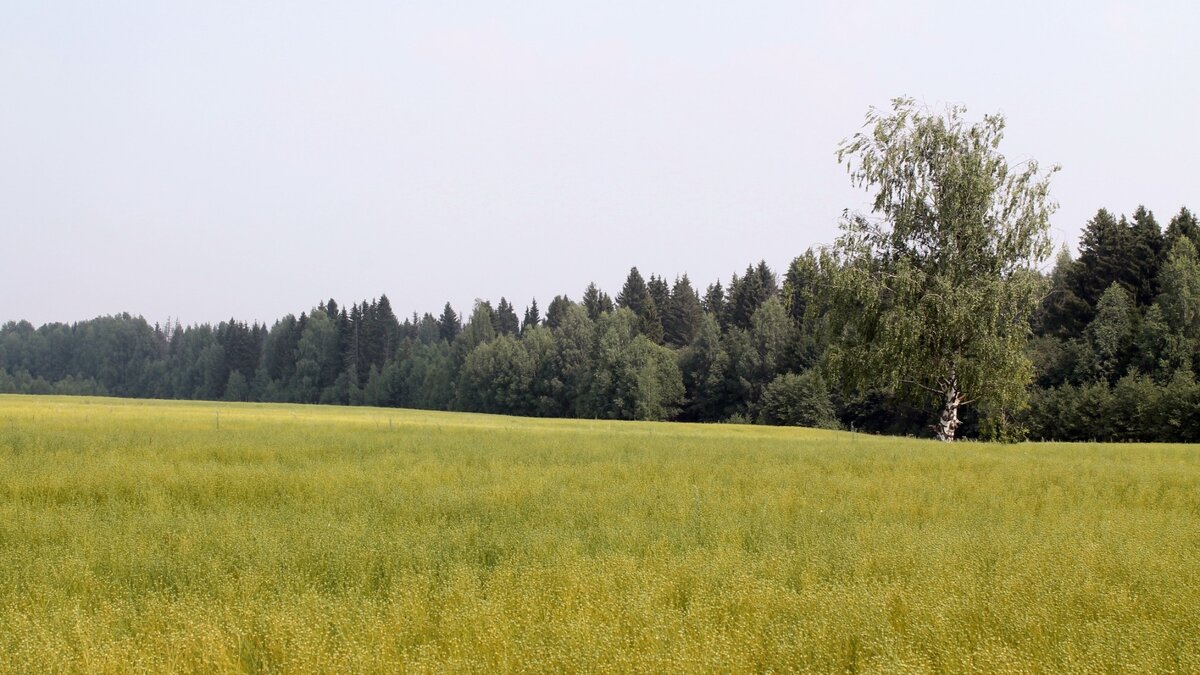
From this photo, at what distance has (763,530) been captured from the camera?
11.6 metres

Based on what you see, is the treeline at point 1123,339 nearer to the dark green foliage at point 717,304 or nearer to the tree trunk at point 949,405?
the tree trunk at point 949,405

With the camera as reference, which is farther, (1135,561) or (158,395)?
(158,395)

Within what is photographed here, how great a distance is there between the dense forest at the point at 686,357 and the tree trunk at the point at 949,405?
1687mm

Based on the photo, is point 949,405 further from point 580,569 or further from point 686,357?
point 686,357

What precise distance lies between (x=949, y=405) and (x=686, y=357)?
5932 cm

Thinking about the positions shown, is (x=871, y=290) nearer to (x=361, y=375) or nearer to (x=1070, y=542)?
(x=1070, y=542)

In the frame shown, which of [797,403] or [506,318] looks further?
[506,318]

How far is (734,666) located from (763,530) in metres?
5.40

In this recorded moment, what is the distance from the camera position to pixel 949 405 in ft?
116

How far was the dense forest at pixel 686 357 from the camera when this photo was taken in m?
52.3

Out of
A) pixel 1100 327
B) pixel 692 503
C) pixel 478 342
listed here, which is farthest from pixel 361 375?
pixel 692 503

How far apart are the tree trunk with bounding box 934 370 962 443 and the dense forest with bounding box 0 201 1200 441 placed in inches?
66.4

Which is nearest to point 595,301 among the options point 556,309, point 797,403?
point 556,309

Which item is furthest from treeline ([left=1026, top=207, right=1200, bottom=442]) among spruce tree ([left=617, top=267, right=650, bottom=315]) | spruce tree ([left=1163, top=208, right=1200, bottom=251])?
spruce tree ([left=617, top=267, right=650, bottom=315])
